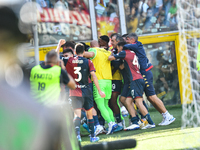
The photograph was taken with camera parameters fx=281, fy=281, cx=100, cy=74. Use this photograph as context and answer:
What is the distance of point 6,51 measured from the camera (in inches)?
14.6

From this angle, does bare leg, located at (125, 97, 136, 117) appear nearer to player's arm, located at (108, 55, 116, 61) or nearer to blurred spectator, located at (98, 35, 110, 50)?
player's arm, located at (108, 55, 116, 61)

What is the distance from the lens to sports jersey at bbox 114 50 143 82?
555 centimetres

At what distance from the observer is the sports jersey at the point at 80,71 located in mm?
4922

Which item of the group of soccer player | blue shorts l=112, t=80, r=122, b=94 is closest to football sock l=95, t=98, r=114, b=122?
the group of soccer player

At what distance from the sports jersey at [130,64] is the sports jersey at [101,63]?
307 mm

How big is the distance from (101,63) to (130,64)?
0.60 m

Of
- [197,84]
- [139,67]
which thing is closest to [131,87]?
[139,67]

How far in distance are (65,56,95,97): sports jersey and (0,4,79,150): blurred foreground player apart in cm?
Answer: 447

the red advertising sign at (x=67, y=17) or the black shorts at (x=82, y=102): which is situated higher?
the red advertising sign at (x=67, y=17)

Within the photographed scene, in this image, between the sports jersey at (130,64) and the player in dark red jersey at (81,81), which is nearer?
the player in dark red jersey at (81,81)

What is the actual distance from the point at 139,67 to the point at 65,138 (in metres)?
5.44

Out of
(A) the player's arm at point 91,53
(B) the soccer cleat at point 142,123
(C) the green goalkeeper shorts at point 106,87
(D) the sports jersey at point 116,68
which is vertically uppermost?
(A) the player's arm at point 91,53

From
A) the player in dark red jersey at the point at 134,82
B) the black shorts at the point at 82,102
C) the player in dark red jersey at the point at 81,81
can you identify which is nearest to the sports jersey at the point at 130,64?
the player in dark red jersey at the point at 134,82

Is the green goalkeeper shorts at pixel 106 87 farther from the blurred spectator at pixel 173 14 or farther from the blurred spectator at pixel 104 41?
the blurred spectator at pixel 173 14
